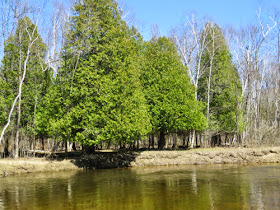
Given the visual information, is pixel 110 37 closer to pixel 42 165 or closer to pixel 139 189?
pixel 42 165

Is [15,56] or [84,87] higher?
[15,56]

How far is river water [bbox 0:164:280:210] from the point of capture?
10.9 m

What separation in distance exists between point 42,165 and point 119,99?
25.2 feet

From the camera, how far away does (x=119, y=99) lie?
70.9 ft

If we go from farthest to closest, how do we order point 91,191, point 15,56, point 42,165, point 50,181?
point 15,56 → point 42,165 → point 50,181 → point 91,191

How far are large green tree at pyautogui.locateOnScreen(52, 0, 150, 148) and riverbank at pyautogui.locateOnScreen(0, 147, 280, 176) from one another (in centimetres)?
194

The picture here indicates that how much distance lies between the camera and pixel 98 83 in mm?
21297

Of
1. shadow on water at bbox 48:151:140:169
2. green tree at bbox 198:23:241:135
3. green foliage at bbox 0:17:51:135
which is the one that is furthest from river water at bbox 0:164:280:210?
green tree at bbox 198:23:241:135

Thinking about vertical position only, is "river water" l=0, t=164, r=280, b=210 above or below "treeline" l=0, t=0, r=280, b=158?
below

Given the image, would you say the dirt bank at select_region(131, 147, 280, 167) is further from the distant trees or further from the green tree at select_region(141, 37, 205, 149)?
the distant trees

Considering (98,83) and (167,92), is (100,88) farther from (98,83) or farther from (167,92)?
(167,92)

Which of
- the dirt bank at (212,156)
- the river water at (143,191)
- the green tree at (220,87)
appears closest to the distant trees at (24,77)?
the river water at (143,191)

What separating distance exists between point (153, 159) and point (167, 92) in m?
6.61

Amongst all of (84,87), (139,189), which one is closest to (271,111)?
(84,87)
